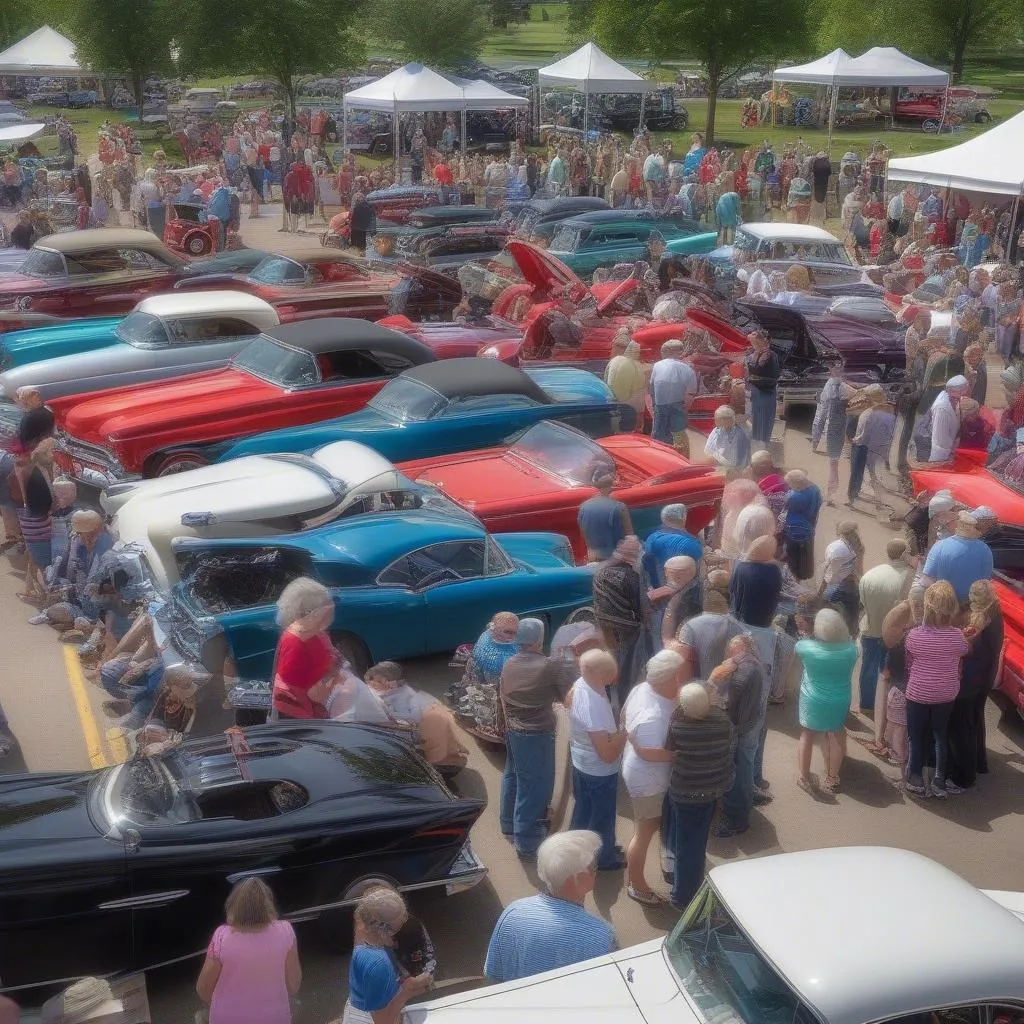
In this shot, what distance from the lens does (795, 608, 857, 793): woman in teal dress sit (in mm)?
7738

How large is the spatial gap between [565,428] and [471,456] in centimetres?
86

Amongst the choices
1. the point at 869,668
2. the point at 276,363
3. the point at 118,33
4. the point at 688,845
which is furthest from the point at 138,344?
the point at 118,33

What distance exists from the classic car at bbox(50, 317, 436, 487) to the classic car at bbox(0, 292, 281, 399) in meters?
0.58

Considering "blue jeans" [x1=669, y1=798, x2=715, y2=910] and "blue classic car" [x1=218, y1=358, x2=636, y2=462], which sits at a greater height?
"blue classic car" [x1=218, y1=358, x2=636, y2=462]

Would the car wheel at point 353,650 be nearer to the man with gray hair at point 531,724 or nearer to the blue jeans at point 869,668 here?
the man with gray hair at point 531,724

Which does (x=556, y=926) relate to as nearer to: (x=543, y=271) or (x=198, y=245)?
(x=543, y=271)

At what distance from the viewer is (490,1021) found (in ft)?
15.8

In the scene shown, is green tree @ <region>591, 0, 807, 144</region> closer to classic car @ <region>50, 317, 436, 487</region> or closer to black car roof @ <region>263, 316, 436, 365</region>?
black car roof @ <region>263, 316, 436, 365</region>

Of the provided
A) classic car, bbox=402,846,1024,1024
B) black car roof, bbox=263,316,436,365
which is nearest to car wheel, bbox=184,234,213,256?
black car roof, bbox=263,316,436,365

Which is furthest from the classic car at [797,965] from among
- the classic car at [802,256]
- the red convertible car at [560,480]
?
the classic car at [802,256]

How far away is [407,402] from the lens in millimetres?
12258

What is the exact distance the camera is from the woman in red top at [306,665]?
290 inches

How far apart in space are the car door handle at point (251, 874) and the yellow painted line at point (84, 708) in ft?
8.29

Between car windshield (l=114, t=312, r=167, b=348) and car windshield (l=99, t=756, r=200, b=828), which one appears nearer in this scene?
car windshield (l=99, t=756, r=200, b=828)
